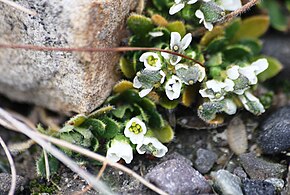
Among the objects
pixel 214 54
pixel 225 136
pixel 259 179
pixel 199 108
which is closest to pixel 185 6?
pixel 214 54

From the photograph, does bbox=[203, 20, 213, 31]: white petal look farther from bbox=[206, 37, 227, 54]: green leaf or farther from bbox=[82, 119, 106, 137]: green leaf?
bbox=[82, 119, 106, 137]: green leaf

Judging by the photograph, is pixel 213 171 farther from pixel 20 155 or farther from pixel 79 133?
pixel 20 155

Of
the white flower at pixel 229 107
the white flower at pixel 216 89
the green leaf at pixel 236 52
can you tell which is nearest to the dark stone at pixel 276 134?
the white flower at pixel 229 107

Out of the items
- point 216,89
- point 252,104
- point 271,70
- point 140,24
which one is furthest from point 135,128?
point 271,70

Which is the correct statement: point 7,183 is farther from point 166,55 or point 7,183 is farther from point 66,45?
point 166,55

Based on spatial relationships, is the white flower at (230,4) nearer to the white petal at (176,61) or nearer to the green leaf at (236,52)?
the green leaf at (236,52)

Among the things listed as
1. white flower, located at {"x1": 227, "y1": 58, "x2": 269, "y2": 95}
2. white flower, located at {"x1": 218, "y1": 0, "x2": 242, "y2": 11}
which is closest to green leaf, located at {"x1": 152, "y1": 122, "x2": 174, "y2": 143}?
white flower, located at {"x1": 227, "y1": 58, "x2": 269, "y2": 95}
